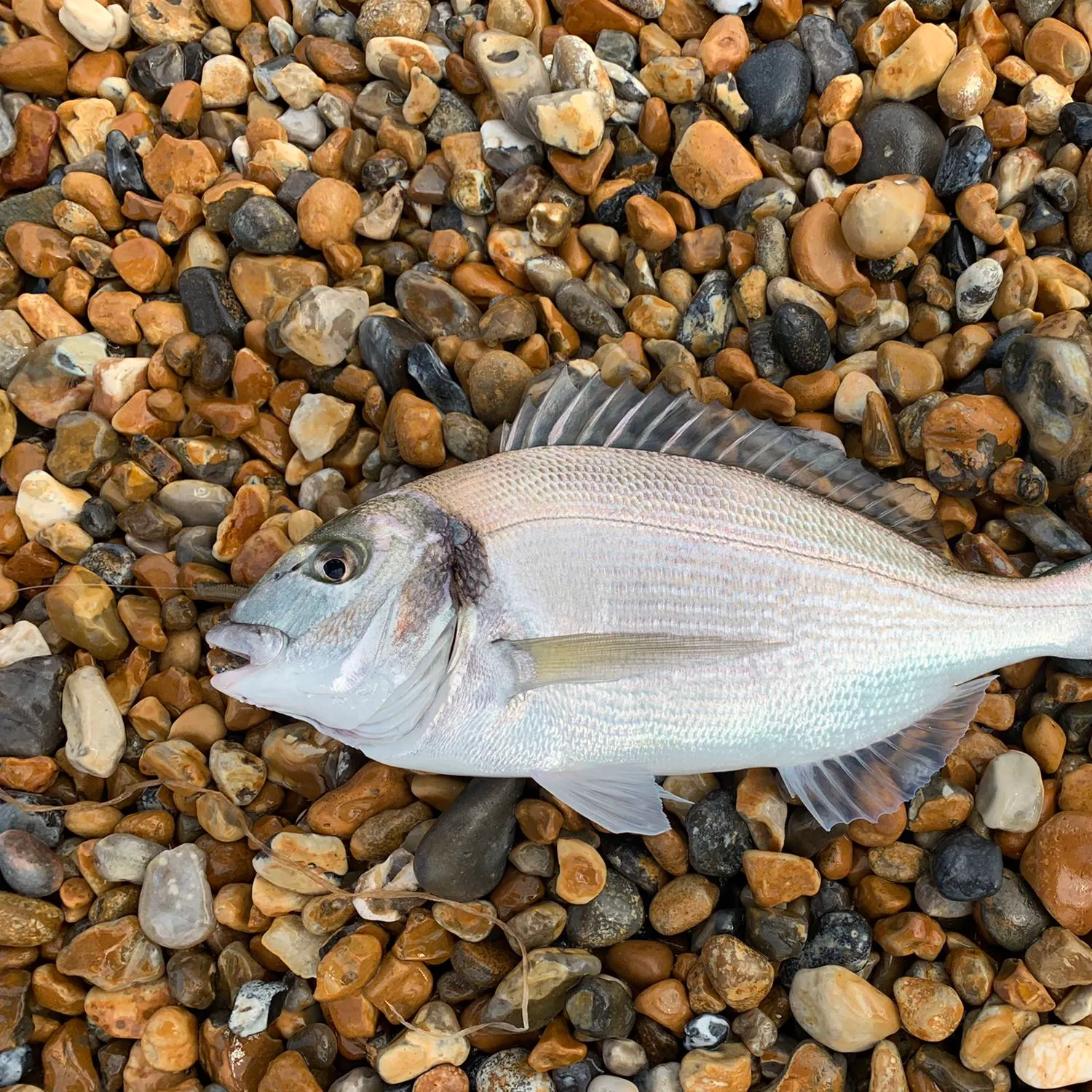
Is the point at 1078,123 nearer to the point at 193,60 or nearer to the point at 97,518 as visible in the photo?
the point at 193,60

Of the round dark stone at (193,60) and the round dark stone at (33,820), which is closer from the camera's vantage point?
the round dark stone at (33,820)

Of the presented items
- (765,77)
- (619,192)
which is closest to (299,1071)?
(619,192)

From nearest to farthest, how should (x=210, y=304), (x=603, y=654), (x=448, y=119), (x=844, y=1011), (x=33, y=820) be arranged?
(x=603, y=654), (x=844, y=1011), (x=33, y=820), (x=210, y=304), (x=448, y=119)

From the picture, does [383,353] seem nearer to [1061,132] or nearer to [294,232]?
[294,232]

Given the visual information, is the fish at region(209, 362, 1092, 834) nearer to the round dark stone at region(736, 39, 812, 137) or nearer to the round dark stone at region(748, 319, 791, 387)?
the round dark stone at region(748, 319, 791, 387)

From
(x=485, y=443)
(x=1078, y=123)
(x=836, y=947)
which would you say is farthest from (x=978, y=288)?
(x=836, y=947)

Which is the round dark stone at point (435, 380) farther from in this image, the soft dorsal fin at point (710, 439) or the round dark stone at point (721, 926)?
the round dark stone at point (721, 926)

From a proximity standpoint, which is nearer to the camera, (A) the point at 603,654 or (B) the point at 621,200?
(A) the point at 603,654

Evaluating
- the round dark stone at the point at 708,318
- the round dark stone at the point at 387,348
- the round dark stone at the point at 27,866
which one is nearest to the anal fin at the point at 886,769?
the round dark stone at the point at 708,318
